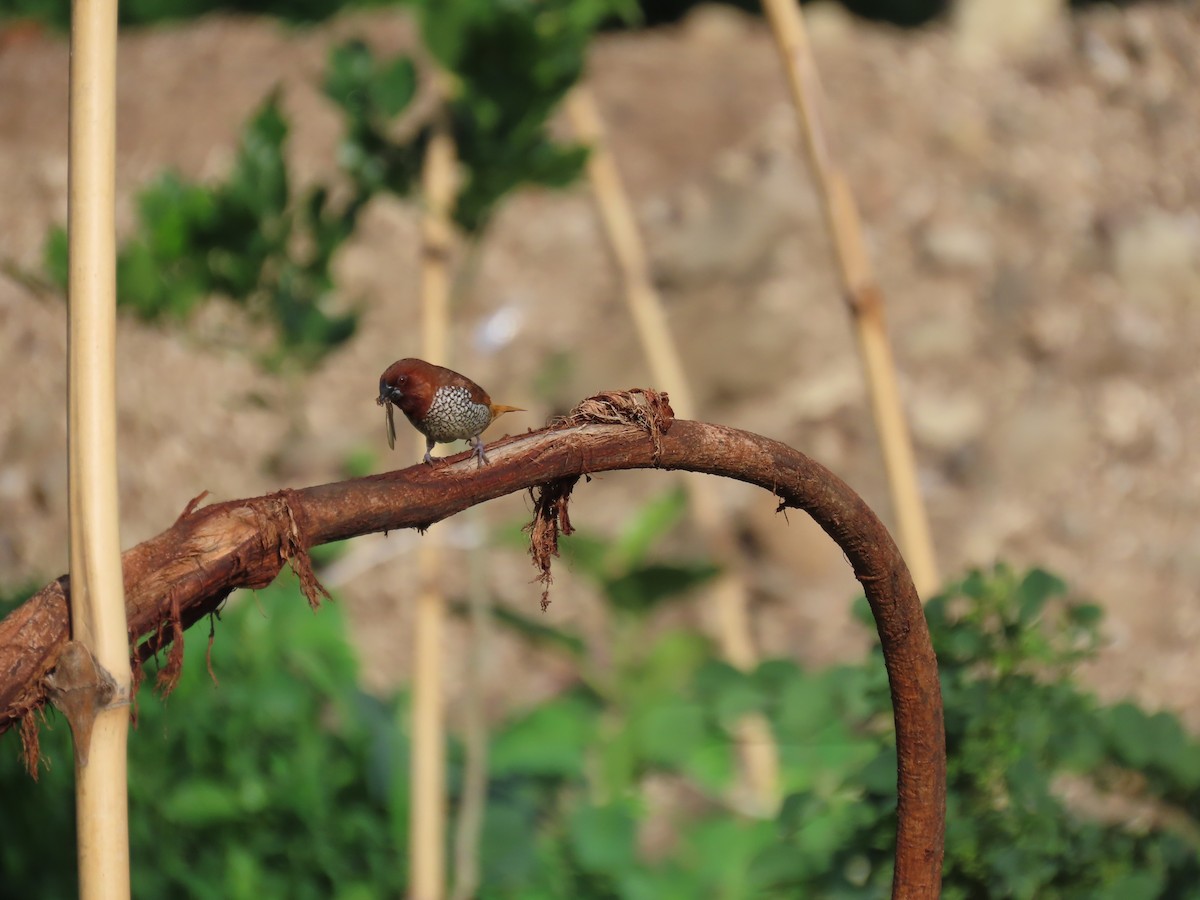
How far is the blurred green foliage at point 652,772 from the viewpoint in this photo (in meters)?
1.29

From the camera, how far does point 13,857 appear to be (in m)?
2.21

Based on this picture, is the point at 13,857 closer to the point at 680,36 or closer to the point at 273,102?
the point at 273,102

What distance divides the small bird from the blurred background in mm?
621

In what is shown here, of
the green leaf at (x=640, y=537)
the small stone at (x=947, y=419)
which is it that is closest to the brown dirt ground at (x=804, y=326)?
the small stone at (x=947, y=419)

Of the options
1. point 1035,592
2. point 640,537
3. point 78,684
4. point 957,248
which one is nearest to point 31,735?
point 78,684

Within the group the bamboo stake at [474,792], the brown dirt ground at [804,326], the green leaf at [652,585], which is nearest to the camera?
the bamboo stake at [474,792]

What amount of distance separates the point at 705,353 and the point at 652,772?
1.66m

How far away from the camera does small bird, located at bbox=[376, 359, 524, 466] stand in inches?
34.1

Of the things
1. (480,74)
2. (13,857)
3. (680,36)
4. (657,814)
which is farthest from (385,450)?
(680,36)

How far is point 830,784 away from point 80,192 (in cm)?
133

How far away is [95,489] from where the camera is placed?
0.73 metres

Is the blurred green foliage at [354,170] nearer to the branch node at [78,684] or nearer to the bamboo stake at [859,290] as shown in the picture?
the bamboo stake at [859,290]

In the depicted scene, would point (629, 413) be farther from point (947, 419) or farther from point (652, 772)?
point (947, 419)

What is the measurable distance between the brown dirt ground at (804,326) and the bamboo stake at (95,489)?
2161 mm
